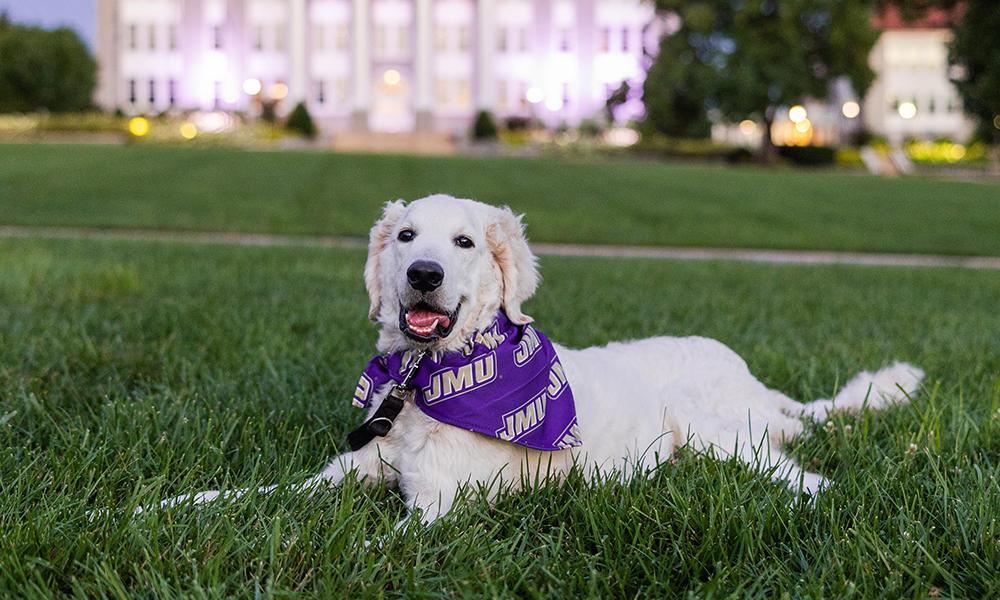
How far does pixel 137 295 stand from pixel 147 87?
63.5 m

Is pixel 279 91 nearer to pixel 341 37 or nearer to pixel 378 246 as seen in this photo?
pixel 341 37

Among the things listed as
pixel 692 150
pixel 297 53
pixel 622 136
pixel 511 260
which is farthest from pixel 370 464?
pixel 297 53

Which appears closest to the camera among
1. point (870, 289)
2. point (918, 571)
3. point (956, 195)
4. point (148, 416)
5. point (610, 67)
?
point (918, 571)

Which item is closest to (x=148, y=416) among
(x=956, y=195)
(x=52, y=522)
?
(x=52, y=522)

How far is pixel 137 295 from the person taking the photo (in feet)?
21.2

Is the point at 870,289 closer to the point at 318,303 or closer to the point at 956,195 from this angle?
the point at 318,303

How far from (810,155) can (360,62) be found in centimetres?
3208

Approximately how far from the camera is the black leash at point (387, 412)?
2648mm

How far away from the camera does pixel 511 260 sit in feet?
9.16

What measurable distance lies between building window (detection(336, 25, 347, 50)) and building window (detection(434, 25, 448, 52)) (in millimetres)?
6516

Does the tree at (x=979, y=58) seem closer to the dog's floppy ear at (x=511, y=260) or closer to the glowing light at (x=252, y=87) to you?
the dog's floppy ear at (x=511, y=260)

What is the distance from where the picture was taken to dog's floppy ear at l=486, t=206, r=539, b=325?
2.78 meters

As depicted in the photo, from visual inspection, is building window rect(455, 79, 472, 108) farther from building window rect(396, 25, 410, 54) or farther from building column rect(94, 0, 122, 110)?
building column rect(94, 0, 122, 110)

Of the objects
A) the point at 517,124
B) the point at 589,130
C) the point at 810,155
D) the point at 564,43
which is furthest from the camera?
the point at 564,43
